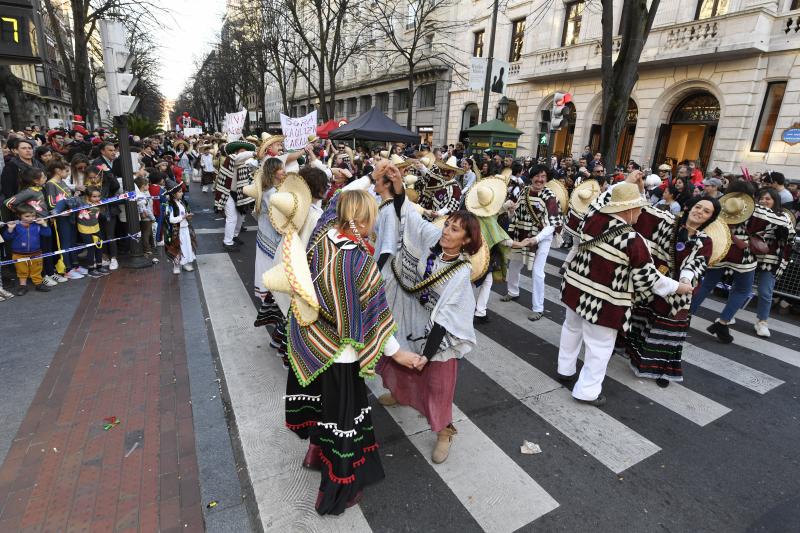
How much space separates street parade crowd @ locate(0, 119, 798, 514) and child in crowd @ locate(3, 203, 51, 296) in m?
0.02

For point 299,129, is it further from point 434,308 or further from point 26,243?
point 434,308

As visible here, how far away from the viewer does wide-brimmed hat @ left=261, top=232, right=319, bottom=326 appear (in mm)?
2268

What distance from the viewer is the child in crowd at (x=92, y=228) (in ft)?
22.6

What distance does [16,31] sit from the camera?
6.45 metres

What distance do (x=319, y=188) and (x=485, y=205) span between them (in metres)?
2.02

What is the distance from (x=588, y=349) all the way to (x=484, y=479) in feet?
5.52

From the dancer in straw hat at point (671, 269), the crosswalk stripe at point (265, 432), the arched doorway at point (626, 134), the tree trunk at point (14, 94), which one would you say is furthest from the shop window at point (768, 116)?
the tree trunk at point (14, 94)

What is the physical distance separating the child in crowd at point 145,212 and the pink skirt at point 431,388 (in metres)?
6.41

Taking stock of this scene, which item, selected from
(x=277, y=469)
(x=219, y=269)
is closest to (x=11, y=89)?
(x=219, y=269)

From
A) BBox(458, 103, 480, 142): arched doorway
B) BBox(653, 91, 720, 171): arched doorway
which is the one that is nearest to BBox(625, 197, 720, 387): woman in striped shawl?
BBox(653, 91, 720, 171): arched doorway

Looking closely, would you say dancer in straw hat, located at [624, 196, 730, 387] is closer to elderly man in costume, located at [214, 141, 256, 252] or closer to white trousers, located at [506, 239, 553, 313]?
white trousers, located at [506, 239, 553, 313]

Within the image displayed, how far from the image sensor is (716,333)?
19.1 ft

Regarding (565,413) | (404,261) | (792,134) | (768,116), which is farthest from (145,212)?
(768,116)

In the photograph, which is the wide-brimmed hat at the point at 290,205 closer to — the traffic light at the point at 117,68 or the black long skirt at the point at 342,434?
the black long skirt at the point at 342,434
